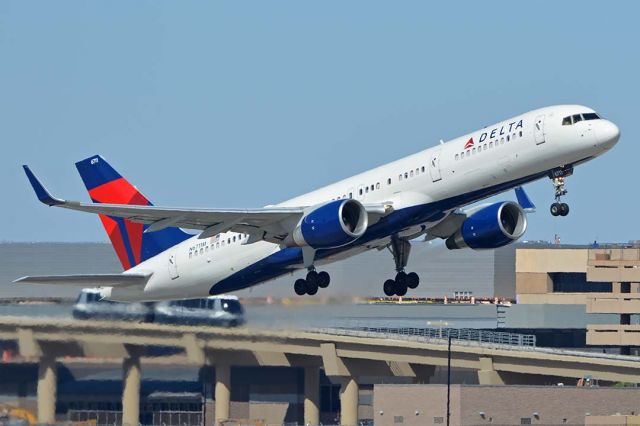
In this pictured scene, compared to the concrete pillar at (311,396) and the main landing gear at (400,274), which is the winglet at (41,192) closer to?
the main landing gear at (400,274)

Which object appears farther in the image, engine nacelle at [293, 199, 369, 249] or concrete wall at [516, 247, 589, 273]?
concrete wall at [516, 247, 589, 273]

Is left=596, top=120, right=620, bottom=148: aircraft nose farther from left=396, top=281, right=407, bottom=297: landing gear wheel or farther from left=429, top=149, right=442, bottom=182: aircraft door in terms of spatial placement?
left=396, top=281, right=407, bottom=297: landing gear wheel

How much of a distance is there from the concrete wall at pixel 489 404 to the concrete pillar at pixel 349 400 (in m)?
8.55

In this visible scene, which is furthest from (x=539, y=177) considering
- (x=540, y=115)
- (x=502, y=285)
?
(x=502, y=285)

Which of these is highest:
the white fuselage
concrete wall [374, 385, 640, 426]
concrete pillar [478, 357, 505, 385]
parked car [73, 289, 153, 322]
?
the white fuselage

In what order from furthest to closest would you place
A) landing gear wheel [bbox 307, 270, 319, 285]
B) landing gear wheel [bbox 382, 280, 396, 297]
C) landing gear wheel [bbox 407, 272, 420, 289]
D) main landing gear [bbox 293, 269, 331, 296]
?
1. landing gear wheel [bbox 382, 280, 396, 297]
2. landing gear wheel [bbox 407, 272, 420, 289]
3. landing gear wheel [bbox 307, 270, 319, 285]
4. main landing gear [bbox 293, 269, 331, 296]

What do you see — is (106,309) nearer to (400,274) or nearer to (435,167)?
(400,274)

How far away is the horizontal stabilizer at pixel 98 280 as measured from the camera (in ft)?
179

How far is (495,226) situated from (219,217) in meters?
9.43

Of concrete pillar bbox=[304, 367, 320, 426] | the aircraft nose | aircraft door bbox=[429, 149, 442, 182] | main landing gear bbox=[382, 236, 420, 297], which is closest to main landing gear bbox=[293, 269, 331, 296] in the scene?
main landing gear bbox=[382, 236, 420, 297]

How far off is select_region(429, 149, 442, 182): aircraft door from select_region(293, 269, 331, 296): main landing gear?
5787 mm

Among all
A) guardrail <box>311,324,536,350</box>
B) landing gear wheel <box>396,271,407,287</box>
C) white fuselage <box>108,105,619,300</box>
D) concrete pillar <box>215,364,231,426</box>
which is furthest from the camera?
guardrail <box>311,324,536,350</box>

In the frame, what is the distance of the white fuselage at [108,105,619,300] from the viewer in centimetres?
4688

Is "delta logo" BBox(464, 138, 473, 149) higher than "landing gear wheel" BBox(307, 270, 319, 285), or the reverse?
"delta logo" BBox(464, 138, 473, 149)
